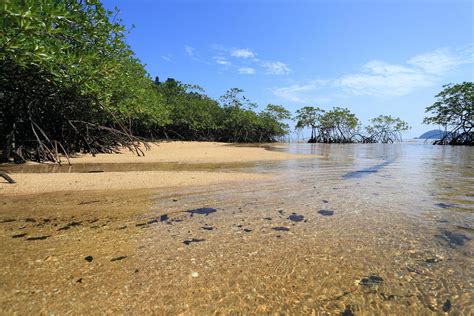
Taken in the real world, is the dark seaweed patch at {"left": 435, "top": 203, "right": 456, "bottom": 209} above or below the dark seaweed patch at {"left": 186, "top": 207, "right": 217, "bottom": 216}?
above

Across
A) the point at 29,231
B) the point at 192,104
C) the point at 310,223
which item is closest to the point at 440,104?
the point at 192,104

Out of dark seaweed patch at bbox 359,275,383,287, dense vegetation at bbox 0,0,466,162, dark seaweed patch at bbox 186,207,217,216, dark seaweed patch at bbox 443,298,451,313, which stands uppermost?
dense vegetation at bbox 0,0,466,162

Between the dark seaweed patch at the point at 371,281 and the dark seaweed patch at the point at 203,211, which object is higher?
the dark seaweed patch at the point at 203,211

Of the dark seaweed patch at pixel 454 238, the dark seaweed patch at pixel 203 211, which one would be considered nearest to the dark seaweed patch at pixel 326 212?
the dark seaweed patch at pixel 454 238

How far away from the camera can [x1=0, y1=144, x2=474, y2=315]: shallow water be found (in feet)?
5.39

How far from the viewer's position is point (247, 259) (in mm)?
2193

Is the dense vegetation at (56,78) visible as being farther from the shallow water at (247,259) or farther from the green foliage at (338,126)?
the green foliage at (338,126)

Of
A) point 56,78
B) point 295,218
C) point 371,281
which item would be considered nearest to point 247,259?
point 371,281

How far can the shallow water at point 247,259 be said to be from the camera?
1642 mm

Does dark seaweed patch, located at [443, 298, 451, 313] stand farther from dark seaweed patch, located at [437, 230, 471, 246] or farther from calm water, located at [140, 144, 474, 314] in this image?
dark seaweed patch, located at [437, 230, 471, 246]

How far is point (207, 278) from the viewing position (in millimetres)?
1906

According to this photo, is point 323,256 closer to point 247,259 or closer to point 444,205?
point 247,259

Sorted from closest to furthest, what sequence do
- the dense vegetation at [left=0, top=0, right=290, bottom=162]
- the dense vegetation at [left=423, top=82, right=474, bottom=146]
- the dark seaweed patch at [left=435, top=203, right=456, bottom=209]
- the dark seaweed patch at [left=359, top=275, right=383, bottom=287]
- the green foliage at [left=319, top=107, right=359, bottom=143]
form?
the dark seaweed patch at [left=359, top=275, right=383, bottom=287] → the dark seaweed patch at [left=435, top=203, right=456, bottom=209] → the dense vegetation at [left=0, top=0, right=290, bottom=162] → the dense vegetation at [left=423, top=82, right=474, bottom=146] → the green foliage at [left=319, top=107, right=359, bottom=143]

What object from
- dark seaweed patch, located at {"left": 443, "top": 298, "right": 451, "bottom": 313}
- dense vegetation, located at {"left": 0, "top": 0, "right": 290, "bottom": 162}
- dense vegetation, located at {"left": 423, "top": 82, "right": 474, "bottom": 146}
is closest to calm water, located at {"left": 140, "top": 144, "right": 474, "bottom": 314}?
dark seaweed patch, located at {"left": 443, "top": 298, "right": 451, "bottom": 313}
